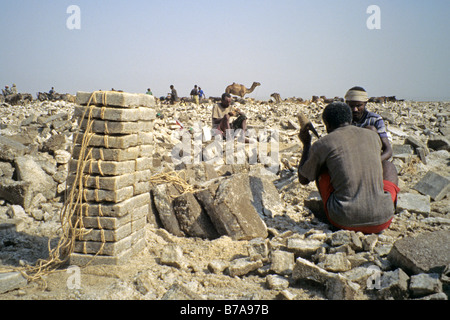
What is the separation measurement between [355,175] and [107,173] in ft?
8.41

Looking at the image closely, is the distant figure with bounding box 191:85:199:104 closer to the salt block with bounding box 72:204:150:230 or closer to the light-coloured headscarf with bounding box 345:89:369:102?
the light-coloured headscarf with bounding box 345:89:369:102

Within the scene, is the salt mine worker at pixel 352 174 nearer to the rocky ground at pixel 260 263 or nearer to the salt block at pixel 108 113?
the rocky ground at pixel 260 263

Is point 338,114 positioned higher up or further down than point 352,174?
higher up

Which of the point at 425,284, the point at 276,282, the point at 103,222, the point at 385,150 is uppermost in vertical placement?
the point at 385,150

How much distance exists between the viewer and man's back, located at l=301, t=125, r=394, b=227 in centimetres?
320

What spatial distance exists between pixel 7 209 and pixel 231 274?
161 inches

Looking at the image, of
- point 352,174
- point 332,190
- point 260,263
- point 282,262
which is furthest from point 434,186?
point 260,263

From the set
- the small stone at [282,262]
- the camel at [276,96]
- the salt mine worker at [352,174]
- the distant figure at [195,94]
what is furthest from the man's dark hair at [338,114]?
the camel at [276,96]

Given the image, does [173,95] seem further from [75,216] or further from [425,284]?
[425,284]

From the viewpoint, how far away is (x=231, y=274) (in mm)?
2959

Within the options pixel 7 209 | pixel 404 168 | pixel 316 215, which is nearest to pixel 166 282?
pixel 316 215

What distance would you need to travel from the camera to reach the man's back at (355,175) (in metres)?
3.20

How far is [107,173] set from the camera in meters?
3.09

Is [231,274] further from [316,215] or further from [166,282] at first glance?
[316,215]
